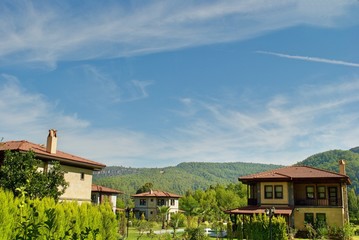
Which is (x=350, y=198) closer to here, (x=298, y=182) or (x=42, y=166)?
(x=298, y=182)

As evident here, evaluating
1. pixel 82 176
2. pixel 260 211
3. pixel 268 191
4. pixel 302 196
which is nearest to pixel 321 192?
pixel 302 196

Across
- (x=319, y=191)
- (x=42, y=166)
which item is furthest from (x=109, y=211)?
(x=319, y=191)

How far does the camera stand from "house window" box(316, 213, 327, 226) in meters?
33.7

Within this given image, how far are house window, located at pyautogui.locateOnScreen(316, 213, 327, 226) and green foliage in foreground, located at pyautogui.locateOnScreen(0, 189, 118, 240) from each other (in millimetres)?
22587

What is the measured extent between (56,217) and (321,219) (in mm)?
27436

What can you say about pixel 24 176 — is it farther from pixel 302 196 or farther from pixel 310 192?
pixel 310 192

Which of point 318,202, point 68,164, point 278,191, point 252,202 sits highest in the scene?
point 68,164

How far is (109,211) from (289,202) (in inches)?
871

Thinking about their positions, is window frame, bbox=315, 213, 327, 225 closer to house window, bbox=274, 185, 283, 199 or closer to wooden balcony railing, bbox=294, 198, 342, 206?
wooden balcony railing, bbox=294, 198, 342, 206

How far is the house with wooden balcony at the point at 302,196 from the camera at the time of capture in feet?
112

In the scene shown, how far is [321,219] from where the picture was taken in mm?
34219

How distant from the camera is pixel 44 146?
29.4 meters

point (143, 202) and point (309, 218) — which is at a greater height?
point (143, 202)

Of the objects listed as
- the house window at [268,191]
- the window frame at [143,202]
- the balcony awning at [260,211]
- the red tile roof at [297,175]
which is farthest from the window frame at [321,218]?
the window frame at [143,202]
